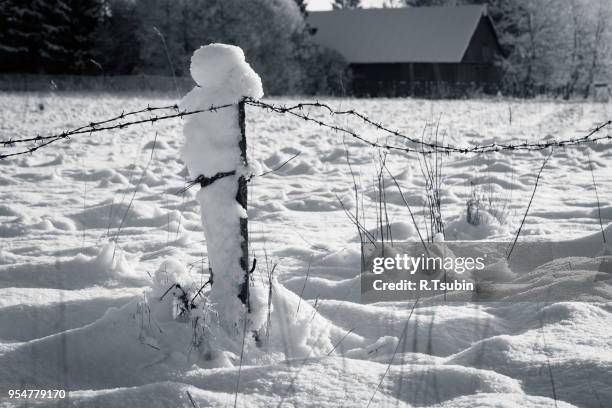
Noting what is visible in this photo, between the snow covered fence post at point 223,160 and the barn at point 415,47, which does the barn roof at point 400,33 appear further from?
the snow covered fence post at point 223,160

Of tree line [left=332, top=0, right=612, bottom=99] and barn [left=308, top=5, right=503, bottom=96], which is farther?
barn [left=308, top=5, right=503, bottom=96]

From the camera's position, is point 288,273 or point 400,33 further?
point 400,33

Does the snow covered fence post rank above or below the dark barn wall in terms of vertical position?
below

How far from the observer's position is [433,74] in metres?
33.6

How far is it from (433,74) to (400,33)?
353 centimetres

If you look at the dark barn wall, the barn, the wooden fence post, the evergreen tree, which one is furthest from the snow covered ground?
the dark barn wall

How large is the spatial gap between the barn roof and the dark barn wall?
601 millimetres

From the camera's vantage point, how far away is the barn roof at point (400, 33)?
3356 cm

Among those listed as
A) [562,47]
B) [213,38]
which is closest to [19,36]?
[213,38]

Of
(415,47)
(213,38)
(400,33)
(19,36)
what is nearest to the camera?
(19,36)

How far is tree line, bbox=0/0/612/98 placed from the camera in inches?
1083

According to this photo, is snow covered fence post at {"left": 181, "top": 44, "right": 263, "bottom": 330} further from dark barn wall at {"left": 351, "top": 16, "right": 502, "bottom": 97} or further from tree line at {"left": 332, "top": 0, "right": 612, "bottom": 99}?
tree line at {"left": 332, "top": 0, "right": 612, "bottom": 99}

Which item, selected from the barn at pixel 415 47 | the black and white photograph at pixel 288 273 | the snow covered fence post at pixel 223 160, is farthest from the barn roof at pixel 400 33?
the snow covered fence post at pixel 223 160

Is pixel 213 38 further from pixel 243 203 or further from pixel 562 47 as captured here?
pixel 243 203
